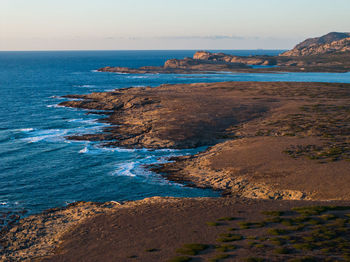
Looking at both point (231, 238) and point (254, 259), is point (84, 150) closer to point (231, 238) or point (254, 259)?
point (231, 238)

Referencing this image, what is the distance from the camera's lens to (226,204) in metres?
45.0

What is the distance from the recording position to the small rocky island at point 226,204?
34500mm

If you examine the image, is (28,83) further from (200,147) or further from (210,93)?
(200,147)

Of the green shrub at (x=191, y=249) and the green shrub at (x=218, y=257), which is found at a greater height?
the green shrub at (x=218, y=257)

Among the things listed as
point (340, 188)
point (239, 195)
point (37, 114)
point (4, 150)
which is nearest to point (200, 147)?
point (239, 195)

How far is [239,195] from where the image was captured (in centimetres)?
5156

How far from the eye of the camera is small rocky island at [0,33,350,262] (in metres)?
34.5

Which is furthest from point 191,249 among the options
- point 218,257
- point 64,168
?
point 64,168

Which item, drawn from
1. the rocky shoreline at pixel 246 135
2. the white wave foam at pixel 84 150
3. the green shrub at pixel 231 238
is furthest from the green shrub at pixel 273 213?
the white wave foam at pixel 84 150

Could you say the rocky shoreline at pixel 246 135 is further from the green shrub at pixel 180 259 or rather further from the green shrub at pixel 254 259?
the green shrub at pixel 180 259

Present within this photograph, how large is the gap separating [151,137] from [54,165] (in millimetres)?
21018

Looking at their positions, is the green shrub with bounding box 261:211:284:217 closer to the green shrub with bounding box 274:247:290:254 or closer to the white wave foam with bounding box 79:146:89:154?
the green shrub with bounding box 274:247:290:254

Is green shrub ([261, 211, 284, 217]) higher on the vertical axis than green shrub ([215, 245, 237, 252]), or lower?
higher

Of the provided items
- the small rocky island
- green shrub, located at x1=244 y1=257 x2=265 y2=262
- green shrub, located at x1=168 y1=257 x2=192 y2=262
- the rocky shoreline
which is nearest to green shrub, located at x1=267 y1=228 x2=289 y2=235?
the small rocky island
